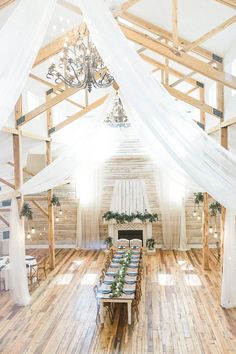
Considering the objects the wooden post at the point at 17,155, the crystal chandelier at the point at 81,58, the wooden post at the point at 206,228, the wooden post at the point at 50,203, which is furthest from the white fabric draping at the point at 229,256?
the wooden post at the point at 50,203

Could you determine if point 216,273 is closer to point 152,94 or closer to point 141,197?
point 141,197

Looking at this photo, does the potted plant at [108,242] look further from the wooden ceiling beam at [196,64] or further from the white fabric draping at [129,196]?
the wooden ceiling beam at [196,64]

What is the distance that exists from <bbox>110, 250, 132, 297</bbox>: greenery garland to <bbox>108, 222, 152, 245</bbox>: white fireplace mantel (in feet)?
11.9

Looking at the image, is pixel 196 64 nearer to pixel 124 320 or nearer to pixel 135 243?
pixel 124 320

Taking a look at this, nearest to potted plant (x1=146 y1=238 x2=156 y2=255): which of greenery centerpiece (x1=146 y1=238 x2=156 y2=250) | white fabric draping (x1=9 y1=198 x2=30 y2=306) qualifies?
greenery centerpiece (x1=146 y1=238 x2=156 y2=250)

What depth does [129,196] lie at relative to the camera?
1460cm

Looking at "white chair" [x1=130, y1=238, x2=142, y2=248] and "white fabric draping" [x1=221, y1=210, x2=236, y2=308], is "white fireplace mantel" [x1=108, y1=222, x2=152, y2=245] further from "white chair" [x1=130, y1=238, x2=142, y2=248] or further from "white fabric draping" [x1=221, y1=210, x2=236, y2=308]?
"white fabric draping" [x1=221, y1=210, x2=236, y2=308]

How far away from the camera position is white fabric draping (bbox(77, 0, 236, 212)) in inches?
168

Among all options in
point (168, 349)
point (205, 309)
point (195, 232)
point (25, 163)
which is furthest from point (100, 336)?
point (195, 232)

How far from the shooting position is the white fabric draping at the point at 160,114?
4266 millimetres

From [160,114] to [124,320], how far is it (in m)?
5.32

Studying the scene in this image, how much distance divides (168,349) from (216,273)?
201 inches

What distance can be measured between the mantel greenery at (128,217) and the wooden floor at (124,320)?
2851mm

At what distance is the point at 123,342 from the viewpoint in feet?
23.2
